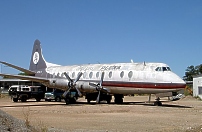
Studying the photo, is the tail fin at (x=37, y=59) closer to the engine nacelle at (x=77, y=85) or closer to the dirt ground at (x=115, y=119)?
the engine nacelle at (x=77, y=85)

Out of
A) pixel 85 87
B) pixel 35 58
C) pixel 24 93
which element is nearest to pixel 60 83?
pixel 85 87

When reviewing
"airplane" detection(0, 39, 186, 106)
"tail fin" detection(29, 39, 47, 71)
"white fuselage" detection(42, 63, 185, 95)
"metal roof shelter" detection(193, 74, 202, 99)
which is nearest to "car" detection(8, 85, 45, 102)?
"tail fin" detection(29, 39, 47, 71)

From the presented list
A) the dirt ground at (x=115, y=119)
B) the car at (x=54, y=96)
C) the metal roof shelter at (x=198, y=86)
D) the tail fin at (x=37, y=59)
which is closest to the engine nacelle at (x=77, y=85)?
the car at (x=54, y=96)

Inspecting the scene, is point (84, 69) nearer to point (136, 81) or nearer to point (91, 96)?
point (91, 96)

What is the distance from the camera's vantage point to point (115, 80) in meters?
31.8

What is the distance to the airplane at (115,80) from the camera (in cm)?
2864

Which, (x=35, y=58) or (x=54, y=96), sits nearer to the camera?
(x=54, y=96)

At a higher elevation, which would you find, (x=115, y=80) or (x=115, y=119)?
A: (x=115, y=80)

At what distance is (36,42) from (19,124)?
3597 centimetres

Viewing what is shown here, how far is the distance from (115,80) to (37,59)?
53.9 ft

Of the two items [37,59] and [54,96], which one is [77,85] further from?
[37,59]

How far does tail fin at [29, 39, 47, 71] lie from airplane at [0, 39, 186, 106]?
512 centimetres

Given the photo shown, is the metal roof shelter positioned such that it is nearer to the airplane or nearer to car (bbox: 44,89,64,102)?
the airplane

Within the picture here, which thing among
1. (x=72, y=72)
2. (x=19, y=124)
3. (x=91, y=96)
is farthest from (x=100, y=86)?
(x=19, y=124)
